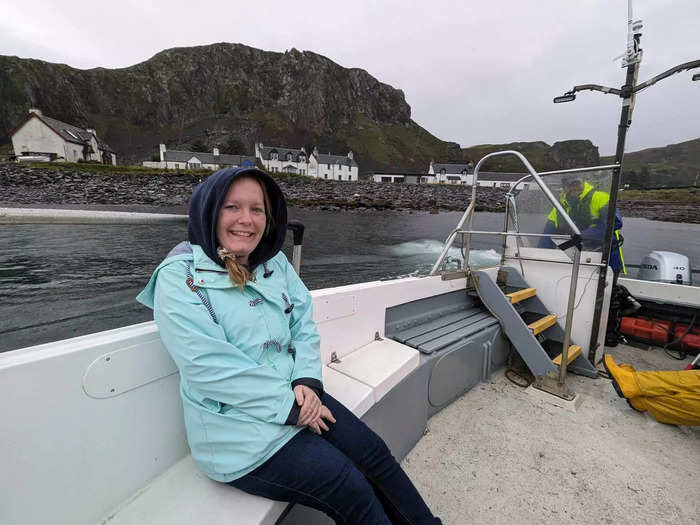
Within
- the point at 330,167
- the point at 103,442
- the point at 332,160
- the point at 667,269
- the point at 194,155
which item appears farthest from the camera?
the point at 332,160

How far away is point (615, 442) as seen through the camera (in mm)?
2037

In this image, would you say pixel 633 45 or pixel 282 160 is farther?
pixel 282 160

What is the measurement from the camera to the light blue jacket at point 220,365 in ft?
3.29

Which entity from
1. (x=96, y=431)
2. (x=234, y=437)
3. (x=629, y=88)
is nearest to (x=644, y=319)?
(x=629, y=88)

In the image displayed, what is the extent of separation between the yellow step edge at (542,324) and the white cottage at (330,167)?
66.3 metres

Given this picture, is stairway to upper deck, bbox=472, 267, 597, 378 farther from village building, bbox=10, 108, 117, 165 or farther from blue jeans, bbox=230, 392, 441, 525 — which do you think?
→ village building, bbox=10, 108, 117, 165

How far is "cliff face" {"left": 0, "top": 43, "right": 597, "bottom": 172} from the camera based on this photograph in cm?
8812

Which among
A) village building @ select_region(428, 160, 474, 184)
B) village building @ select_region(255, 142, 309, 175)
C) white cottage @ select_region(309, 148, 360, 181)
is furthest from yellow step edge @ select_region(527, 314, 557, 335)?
village building @ select_region(428, 160, 474, 184)

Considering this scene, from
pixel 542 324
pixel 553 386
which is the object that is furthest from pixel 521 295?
pixel 553 386

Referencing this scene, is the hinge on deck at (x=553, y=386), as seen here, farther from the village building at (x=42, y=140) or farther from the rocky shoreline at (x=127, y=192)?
the village building at (x=42, y=140)

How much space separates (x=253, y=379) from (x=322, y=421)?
0.30 meters

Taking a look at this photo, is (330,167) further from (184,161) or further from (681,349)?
(681,349)

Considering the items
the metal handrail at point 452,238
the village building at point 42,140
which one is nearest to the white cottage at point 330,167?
the village building at point 42,140

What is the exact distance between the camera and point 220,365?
101cm
